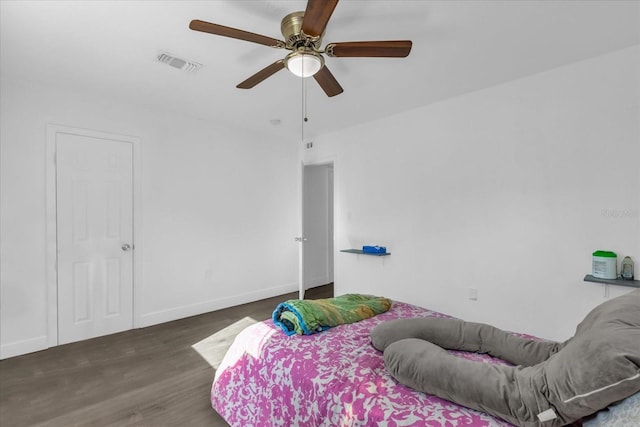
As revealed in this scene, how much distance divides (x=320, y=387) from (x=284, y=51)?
228 cm

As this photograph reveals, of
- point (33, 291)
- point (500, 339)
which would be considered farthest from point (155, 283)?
point (500, 339)

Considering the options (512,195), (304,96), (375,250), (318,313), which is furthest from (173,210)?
(512,195)

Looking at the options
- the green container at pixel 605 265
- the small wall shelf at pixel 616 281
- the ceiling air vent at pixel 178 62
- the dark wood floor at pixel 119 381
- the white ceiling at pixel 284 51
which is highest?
the white ceiling at pixel 284 51

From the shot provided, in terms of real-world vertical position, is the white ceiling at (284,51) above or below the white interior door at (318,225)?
above

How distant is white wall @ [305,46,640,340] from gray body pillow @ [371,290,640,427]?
143 centimetres

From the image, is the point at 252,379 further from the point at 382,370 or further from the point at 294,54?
the point at 294,54

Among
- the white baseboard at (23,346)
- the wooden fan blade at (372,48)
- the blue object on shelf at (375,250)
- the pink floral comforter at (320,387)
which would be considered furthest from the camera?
the blue object on shelf at (375,250)

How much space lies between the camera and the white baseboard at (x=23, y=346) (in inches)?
112

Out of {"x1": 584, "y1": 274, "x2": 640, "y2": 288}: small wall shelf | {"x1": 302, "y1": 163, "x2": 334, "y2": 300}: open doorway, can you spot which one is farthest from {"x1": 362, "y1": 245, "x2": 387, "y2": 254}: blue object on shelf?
{"x1": 584, "y1": 274, "x2": 640, "y2": 288}: small wall shelf

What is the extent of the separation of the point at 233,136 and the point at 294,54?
9.07ft

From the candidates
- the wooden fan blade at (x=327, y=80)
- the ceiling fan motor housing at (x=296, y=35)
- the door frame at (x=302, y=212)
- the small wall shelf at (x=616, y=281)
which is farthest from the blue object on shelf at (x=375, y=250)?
the ceiling fan motor housing at (x=296, y=35)

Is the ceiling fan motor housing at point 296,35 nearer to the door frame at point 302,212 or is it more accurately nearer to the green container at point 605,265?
the door frame at point 302,212

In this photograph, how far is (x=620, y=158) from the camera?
7.91 ft

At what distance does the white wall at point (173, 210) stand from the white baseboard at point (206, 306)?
0.01 metres
